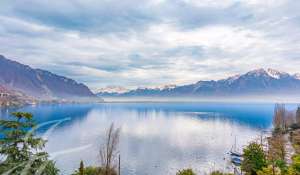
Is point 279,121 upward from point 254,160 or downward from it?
upward

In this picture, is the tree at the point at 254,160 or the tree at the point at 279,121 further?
the tree at the point at 279,121

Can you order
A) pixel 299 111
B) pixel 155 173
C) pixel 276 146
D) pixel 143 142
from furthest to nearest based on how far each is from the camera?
1. pixel 299 111
2. pixel 143 142
3. pixel 276 146
4. pixel 155 173

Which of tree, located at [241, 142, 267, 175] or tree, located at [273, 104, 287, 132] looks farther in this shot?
tree, located at [273, 104, 287, 132]

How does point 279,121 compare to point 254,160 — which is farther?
point 279,121

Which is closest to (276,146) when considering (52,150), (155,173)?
(155,173)

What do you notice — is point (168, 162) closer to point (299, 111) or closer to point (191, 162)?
point (191, 162)

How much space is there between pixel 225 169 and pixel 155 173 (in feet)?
53.5

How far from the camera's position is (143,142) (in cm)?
9475

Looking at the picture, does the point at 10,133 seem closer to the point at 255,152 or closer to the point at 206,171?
the point at 255,152

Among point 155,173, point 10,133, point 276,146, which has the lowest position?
point 155,173

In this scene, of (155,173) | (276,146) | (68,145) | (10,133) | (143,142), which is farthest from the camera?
(143,142)

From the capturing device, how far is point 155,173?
5747 centimetres

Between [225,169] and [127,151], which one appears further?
[127,151]

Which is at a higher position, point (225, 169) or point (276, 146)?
point (276, 146)
